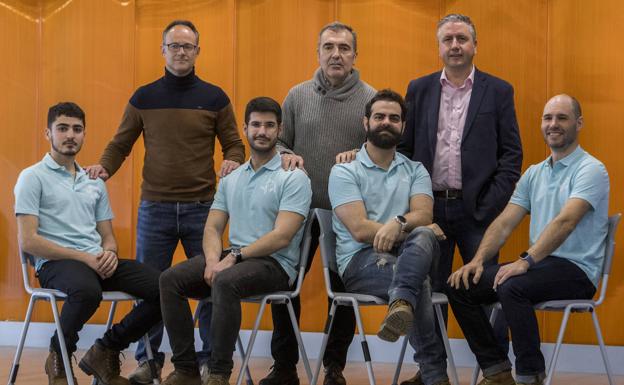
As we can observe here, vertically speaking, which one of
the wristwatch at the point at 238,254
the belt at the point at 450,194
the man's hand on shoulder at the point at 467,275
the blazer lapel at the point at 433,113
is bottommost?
the man's hand on shoulder at the point at 467,275

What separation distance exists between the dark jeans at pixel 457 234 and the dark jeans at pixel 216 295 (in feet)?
2.83

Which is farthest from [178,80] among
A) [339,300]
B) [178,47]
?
[339,300]

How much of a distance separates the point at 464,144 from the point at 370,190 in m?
0.60

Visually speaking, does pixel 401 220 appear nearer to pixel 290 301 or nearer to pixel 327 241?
pixel 327 241

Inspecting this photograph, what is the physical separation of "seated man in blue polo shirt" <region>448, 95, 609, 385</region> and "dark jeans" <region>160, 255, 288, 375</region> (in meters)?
0.90

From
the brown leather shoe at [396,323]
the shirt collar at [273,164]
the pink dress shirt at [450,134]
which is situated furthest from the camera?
the pink dress shirt at [450,134]

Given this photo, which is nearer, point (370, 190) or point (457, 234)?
point (370, 190)

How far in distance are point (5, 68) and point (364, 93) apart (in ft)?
10.4

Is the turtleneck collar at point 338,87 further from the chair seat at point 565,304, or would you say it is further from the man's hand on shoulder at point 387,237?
the chair seat at point 565,304

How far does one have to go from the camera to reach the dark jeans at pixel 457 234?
450cm

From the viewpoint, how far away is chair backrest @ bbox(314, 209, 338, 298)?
424 centimetres

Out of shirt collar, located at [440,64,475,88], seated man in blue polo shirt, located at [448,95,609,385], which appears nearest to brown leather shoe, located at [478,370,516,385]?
seated man in blue polo shirt, located at [448,95,609,385]

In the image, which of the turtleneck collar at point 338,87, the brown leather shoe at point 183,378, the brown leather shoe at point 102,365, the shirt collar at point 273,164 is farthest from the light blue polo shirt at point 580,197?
the brown leather shoe at point 102,365

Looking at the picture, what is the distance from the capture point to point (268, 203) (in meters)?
4.38
